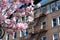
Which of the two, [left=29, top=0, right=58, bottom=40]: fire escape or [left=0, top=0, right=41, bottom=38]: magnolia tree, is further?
[left=29, top=0, right=58, bottom=40]: fire escape

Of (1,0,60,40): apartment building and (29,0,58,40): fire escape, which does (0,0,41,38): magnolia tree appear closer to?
(1,0,60,40): apartment building

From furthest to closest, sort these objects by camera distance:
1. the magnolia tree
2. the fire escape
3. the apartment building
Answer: the fire escape < the apartment building < the magnolia tree

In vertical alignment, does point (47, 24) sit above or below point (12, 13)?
above

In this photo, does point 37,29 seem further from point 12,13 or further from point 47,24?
point 12,13

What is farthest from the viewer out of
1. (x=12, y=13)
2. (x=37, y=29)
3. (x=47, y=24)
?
(x=37, y=29)

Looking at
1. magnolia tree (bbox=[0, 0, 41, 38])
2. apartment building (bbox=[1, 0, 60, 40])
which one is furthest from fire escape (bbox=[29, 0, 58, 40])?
magnolia tree (bbox=[0, 0, 41, 38])

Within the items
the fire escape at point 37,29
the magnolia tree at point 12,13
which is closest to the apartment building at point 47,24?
the fire escape at point 37,29

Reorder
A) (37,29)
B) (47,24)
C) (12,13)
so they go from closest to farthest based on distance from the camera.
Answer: (12,13) → (47,24) → (37,29)

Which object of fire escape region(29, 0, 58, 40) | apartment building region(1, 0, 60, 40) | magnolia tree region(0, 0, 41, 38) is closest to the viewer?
magnolia tree region(0, 0, 41, 38)

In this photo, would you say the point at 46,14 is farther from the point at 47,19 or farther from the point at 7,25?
the point at 7,25

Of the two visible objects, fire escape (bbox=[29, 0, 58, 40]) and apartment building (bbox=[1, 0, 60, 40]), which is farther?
fire escape (bbox=[29, 0, 58, 40])


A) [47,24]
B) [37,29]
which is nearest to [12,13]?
[47,24]

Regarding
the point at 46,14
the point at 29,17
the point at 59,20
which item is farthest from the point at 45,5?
the point at 29,17

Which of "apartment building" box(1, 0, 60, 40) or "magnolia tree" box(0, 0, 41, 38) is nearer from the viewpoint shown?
"magnolia tree" box(0, 0, 41, 38)
